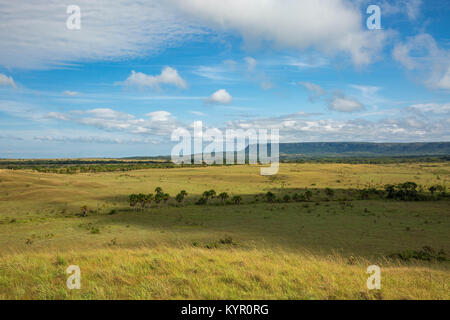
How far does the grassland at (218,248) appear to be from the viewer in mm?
6625

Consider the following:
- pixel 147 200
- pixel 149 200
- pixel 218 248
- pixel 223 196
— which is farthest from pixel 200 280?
pixel 223 196

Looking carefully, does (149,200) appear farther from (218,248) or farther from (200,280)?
(200,280)

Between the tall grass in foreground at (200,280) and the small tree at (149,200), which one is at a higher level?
the tall grass in foreground at (200,280)

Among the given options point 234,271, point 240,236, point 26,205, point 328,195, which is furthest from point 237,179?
point 234,271

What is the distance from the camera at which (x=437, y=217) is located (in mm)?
33500

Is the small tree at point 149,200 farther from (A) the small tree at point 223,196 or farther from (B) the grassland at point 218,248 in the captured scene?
(A) the small tree at point 223,196

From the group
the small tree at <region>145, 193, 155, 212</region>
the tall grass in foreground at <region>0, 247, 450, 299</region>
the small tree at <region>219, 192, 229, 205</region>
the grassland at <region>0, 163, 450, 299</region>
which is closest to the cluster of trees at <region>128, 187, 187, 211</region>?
the small tree at <region>145, 193, 155, 212</region>

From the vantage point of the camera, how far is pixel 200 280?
22.5 ft

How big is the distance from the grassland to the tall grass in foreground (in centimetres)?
3

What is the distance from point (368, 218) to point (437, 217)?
7998 mm

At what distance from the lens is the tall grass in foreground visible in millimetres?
6293

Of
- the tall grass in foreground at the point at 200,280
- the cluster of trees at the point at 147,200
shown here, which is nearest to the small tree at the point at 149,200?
the cluster of trees at the point at 147,200

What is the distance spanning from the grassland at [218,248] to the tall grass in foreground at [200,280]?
1.2 inches

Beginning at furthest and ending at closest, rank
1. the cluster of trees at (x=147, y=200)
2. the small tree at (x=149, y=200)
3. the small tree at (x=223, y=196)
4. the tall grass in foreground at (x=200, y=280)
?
the small tree at (x=223, y=196), the small tree at (x=149, y=200), the cluster of trees at (x=147, y=200), the tall grass in foreground at (x=200, y=280)
